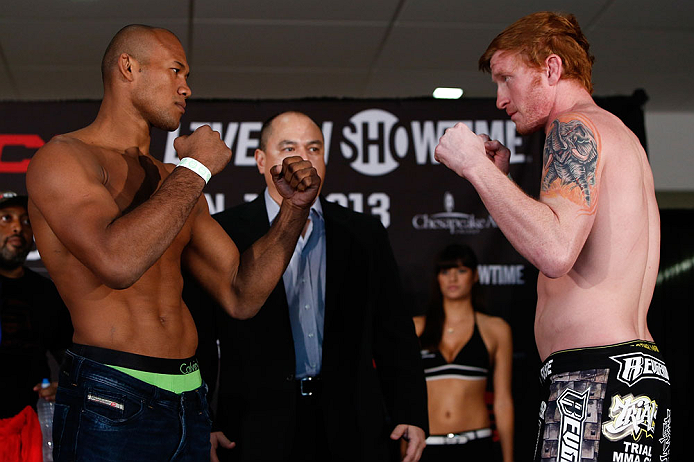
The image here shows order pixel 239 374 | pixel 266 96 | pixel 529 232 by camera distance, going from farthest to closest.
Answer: pixel 266 96 → pixel 239 374 → pixel 529 232

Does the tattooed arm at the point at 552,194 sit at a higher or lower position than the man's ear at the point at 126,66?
lower

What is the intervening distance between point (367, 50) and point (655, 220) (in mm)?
3096

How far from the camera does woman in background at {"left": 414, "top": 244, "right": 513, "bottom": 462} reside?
3898 mm

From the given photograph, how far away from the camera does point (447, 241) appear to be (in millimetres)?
3936

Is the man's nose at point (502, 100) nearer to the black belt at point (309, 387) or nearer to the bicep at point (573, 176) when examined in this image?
the bicep at point (573, 176)

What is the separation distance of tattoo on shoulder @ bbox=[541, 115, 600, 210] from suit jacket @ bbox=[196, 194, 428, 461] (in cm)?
123

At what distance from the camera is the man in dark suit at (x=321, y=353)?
251cm

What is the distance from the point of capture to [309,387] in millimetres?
2551

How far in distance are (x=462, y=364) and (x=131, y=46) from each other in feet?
8.80

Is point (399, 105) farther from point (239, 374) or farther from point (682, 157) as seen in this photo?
point (682, 157)

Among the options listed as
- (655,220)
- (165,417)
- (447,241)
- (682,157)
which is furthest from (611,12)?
(165,417)

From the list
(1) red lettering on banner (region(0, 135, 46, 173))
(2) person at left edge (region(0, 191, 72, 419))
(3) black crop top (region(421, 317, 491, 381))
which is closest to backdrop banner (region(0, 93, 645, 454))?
(1) red lettering on banner (region(0, 135, 46, 173))

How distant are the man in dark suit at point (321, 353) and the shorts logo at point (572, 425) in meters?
1.09

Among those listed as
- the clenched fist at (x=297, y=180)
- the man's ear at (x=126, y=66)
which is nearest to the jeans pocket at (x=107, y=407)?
the clenched fist at (x=297, y=180)
